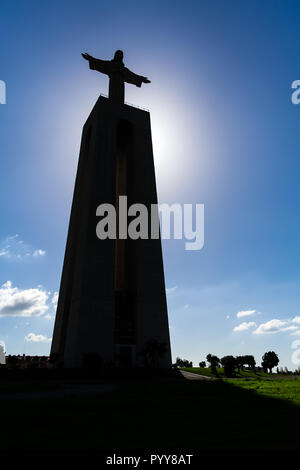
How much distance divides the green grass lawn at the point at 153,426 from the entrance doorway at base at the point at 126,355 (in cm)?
2303

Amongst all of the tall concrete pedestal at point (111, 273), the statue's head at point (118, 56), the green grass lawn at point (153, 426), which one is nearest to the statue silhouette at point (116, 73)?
the statue's head at point (118, 56)

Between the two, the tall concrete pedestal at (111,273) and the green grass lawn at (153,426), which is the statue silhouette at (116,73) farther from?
the green grass lawn at (153,426)

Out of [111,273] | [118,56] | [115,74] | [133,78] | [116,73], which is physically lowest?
[111,273]

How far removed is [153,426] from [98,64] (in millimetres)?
46633

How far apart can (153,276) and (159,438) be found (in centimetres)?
2981

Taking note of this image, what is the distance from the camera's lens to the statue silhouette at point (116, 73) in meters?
44.9

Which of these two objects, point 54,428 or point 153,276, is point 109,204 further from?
point 54,428

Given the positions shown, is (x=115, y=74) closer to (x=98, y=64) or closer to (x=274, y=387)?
(x=98, y=64)

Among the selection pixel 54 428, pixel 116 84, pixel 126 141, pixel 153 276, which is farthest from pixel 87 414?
pixel 116 84

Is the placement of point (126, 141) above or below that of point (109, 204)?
above

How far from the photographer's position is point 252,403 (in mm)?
10680

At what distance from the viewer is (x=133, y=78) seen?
47.5 metres

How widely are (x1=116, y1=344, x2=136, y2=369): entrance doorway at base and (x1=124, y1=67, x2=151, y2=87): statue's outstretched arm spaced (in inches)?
1338

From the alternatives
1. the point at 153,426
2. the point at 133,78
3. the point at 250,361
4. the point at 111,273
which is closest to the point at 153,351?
the point at 111,273
